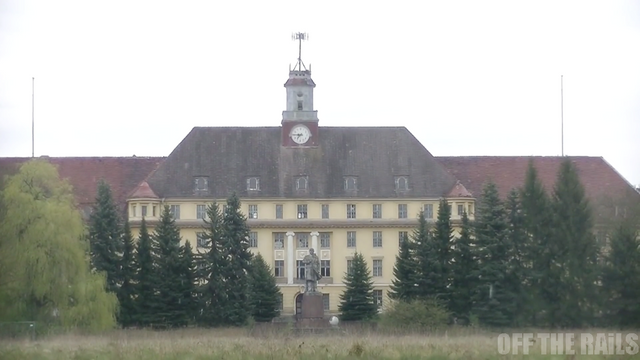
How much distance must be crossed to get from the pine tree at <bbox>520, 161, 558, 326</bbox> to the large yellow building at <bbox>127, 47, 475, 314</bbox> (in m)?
21.3

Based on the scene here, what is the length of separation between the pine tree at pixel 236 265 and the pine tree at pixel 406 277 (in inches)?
315

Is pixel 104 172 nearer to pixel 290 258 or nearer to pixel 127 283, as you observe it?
Result: pixel 290 258

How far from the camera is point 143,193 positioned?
96.8 meters

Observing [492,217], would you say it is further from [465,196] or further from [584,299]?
[465,196]

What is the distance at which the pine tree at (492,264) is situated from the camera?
244 feet

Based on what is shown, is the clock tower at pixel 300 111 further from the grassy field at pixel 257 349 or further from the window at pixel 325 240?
the grassy field at pixel 257 349

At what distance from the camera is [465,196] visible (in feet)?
321

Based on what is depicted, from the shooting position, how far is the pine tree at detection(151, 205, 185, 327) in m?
75.3

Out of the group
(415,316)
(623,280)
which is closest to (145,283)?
(415,316)

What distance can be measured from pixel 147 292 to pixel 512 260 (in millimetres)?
18803

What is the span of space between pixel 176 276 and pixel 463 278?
49.2ft

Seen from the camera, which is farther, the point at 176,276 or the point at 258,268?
the point at 258,268

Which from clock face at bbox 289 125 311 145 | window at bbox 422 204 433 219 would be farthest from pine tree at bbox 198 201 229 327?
window at bbox 422 204 433 219

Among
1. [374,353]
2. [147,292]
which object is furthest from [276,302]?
[374,353]
